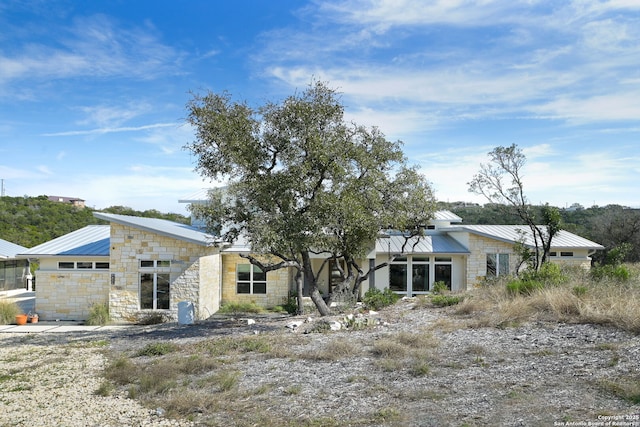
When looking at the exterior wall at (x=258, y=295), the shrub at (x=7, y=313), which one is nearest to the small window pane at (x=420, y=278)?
the exterior wall at (x=258, y=295)

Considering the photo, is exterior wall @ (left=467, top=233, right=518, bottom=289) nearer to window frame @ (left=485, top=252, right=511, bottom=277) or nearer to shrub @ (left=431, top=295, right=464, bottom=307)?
window frame @ (left=485, top=252, right=511, bottom=277)

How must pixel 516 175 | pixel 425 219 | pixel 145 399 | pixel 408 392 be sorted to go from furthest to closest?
1. pixel 516 175
2. pixel 425 219
3. pixel 145 399
4. pixel 408 392

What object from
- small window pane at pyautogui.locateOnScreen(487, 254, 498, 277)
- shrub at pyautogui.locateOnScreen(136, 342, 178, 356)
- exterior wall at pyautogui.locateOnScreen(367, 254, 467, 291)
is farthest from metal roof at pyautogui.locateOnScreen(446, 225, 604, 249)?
shrub at pyautogui.locateOnScreen(136, 342, 178, 356)

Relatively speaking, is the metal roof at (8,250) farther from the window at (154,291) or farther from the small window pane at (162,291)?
the small window pane at (162,291)

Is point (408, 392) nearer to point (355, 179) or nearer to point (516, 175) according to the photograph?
point (355, 179)

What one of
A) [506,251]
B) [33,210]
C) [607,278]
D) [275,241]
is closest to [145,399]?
[275,241]

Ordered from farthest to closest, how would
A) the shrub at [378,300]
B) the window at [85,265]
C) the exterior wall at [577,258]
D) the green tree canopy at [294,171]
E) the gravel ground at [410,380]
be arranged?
the exterior wall at [577,258] → the window at [85,265] → the shrub at [378,300] → the green tree canopy at [294,171] → the gravel ground at [410,380]

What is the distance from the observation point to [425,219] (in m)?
17.4

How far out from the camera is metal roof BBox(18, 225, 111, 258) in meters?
19.1

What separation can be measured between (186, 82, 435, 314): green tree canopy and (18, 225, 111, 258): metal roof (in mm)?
6846

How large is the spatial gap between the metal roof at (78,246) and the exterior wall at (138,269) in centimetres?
117

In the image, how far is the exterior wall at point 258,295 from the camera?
72.7 feet

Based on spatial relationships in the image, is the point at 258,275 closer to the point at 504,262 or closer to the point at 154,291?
the point at 154,291

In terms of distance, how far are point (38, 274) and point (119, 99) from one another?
293 inches
